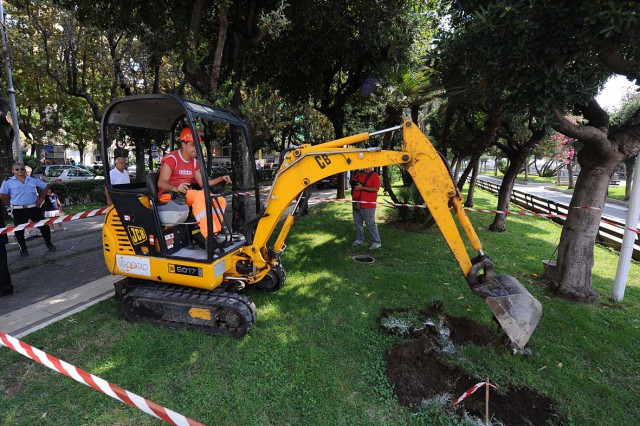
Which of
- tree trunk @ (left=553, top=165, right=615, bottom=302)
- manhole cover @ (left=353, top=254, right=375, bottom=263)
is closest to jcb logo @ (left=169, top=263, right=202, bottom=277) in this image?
manhole cover @ (left=353, top=254, right=375, bottom=263)

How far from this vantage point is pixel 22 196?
597cm

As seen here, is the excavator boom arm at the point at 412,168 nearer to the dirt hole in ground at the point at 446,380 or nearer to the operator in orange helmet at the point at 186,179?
the dirt hole in ground at the point at 446,380

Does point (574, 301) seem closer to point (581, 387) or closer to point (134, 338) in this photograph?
point (581, 387)

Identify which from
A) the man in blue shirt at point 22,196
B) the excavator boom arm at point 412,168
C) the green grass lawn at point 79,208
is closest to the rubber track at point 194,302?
the excavator boom arm at point 412,168

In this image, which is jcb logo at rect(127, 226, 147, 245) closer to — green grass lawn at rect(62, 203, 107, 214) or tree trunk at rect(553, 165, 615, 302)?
tree trunk at rect(553, 165, 615, 302)

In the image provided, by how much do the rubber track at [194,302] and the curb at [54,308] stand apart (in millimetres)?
991

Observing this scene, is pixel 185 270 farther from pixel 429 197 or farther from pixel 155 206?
pixel 429 197

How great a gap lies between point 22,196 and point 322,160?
6096 mm

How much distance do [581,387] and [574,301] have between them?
7.29 feet

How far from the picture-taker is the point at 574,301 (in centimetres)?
471

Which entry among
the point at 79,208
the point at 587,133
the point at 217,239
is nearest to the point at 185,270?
the point at 217,239

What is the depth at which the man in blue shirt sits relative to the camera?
5871 millimetres

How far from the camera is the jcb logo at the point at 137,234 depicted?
372cm

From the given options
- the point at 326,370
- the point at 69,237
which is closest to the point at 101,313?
the point at 326,370
